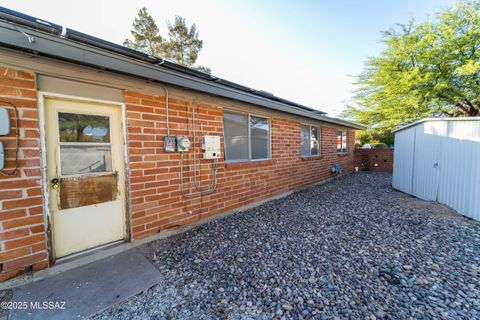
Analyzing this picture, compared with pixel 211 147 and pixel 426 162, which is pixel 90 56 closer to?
pixel 211 147

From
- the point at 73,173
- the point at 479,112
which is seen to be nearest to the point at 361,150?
the point at 479,112

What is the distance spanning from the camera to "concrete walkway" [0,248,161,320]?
5.41 ft

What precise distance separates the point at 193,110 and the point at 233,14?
3.34 metres

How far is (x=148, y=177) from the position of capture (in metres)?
2.86

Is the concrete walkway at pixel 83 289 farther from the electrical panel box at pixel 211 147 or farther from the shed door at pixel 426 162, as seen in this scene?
the shed door at pixel 426 162

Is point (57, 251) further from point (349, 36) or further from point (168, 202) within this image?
point (349, 36)

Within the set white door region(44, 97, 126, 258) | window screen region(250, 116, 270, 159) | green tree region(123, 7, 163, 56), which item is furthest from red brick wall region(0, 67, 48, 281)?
green tree region(123, 7, 163, 56)

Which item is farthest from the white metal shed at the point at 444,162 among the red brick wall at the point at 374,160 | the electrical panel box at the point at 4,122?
the electrical panel box at the point at 4,122

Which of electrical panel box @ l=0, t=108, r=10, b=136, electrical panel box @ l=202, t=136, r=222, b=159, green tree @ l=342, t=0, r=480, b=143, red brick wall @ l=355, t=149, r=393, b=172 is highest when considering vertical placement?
green tree @ l=342, t=0, r=480, b=143

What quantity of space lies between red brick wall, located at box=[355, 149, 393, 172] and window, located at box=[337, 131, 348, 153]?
2499 mm

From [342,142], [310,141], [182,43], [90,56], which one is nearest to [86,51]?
[90,56]

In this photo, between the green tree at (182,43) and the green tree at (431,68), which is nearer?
the green tree at (431,68)

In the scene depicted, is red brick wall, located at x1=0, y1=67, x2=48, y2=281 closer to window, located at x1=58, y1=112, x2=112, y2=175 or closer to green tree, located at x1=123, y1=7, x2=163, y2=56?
window, located at x1=58, y1=112, x2=112, y2=175

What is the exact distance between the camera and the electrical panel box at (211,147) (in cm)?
351
